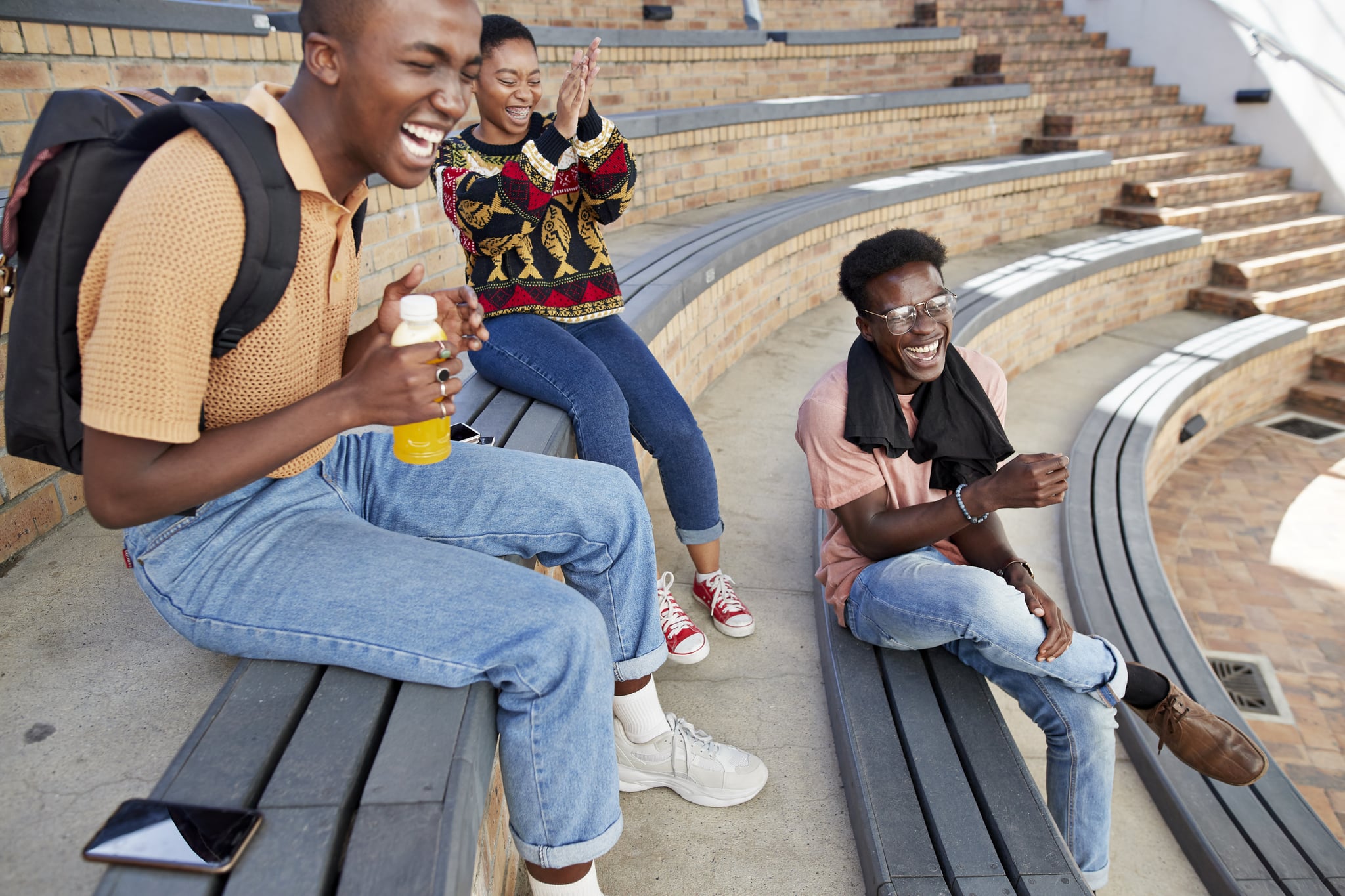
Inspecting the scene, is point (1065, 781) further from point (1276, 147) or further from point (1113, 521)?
point (1276, 147)

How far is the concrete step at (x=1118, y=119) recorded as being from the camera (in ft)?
30.3

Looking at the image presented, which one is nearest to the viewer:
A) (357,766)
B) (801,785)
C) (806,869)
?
(357,766)

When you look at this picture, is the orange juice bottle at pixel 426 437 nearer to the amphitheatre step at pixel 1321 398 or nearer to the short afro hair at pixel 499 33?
the short afro hair at pixel 499 33

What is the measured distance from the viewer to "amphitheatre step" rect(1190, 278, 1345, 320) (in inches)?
316

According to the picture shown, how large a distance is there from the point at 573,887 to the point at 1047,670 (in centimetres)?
115

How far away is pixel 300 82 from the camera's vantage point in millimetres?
1370

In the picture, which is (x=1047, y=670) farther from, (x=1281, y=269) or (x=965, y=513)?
(x=1281, y=269)

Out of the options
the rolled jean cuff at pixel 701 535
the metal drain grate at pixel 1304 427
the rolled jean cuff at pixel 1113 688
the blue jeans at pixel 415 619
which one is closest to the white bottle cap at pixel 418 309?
the blue jeans at pixel 415 619

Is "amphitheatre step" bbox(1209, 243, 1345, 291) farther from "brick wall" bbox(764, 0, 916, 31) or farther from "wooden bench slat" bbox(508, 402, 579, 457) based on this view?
"wooden bench slat" bbox(508, 402, 579, 457)

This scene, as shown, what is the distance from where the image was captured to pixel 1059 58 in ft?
34.1

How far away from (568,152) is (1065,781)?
2.01 meters

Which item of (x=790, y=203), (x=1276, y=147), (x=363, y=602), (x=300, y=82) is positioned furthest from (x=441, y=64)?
(x=1276, y=147)

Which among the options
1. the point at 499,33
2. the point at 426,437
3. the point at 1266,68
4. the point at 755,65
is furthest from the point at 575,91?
the point at 1266,68

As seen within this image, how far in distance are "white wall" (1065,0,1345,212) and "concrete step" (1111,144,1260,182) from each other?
300 millimetres
